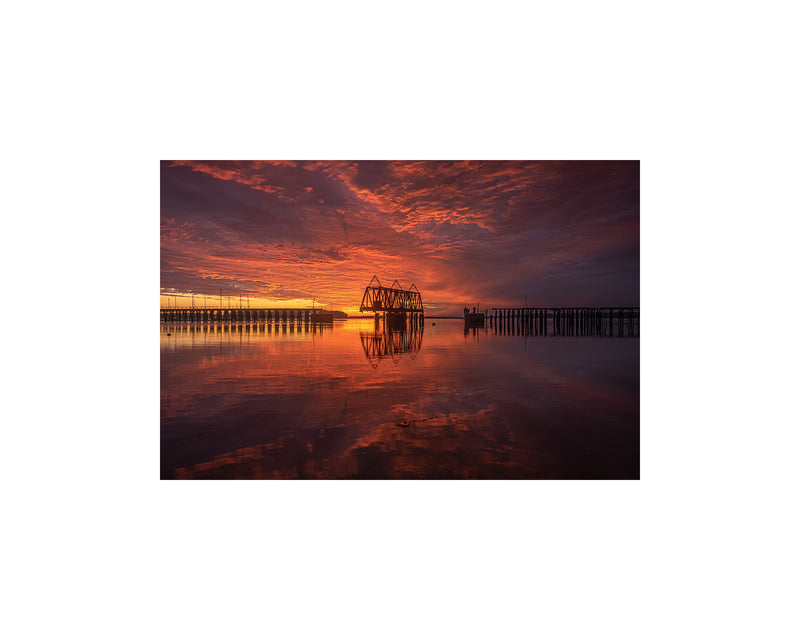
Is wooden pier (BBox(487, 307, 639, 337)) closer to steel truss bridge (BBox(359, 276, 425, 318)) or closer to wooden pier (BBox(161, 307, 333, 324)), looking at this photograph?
steel truss bridge (BBox(359, 276, 425, 318))

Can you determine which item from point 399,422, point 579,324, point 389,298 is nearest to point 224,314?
point 389,298

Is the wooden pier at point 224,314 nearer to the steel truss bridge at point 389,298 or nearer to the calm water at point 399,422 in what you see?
the calm water at point 399,422

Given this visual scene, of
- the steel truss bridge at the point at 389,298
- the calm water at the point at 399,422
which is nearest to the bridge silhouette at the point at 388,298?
the steel truss bridge at the point at 389,298

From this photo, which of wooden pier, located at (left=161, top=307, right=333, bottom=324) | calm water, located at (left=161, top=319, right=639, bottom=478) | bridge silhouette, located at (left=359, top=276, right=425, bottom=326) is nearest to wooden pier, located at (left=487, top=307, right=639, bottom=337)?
calm water, located at (left=161, top=319, right=639, bottom=478)

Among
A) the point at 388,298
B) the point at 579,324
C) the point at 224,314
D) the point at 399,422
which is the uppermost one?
the point at 388,298

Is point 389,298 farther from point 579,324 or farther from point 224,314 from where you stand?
point 579,324
